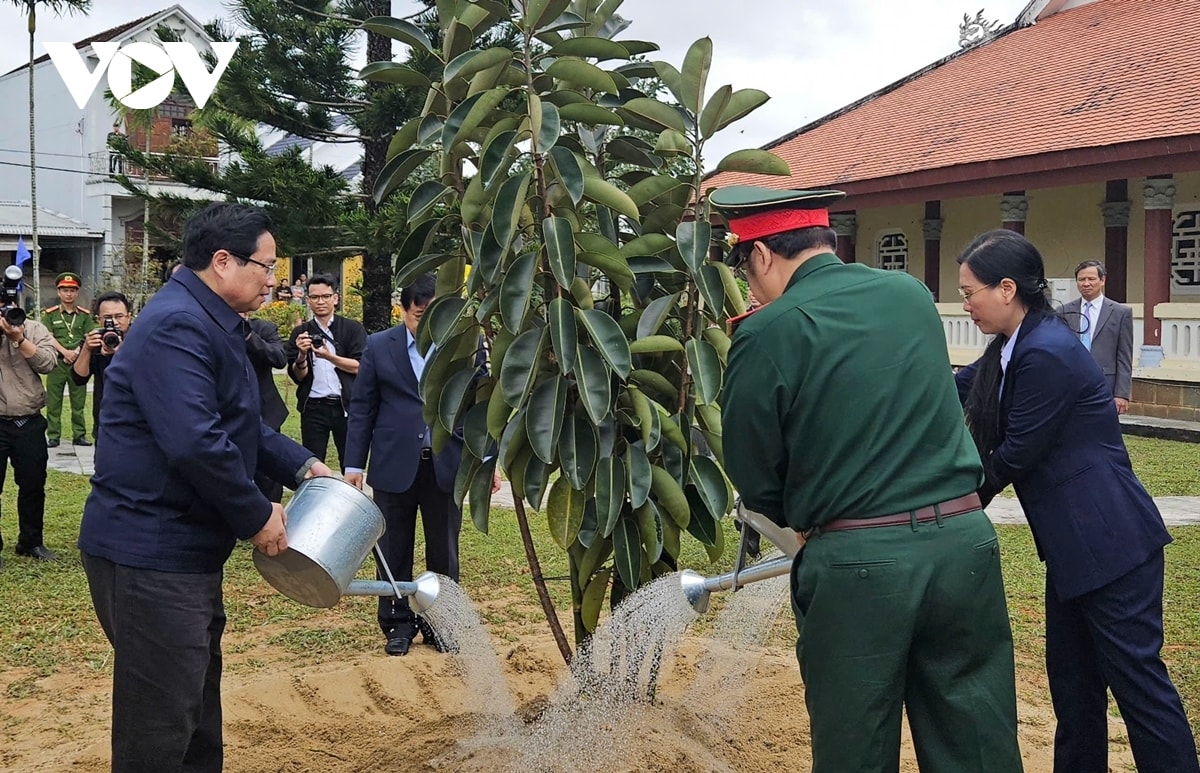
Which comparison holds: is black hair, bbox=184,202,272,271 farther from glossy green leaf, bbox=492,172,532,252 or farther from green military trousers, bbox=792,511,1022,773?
green military trousers, bbox=792,511,1022,773

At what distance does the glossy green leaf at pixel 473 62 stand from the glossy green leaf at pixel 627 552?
1.50 metres

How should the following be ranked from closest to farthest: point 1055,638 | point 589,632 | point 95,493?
point 95,493, point 1055,638, point 589,632

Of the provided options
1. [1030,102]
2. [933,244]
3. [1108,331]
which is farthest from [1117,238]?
[1108,331]

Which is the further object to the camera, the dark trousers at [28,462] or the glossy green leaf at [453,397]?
the dark trousers at [28,462]

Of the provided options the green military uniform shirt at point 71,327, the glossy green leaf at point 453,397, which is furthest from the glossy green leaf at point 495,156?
the green military uniform shirt at point 71,327

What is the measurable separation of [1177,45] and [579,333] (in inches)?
550

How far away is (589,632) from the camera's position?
420cm

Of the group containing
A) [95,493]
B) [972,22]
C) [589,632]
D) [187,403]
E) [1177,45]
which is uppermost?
[972,22]

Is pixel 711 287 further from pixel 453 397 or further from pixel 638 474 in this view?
pixel 453 397

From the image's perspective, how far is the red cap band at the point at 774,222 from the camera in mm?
2729

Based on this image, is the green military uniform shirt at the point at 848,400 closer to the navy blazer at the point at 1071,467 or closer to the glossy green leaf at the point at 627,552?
the navy blazer at the point at 1071,467

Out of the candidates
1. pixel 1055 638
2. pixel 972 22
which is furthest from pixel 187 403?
pixel 972 22

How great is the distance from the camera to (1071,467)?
334cm

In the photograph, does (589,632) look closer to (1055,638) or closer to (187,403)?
(1055,638)
